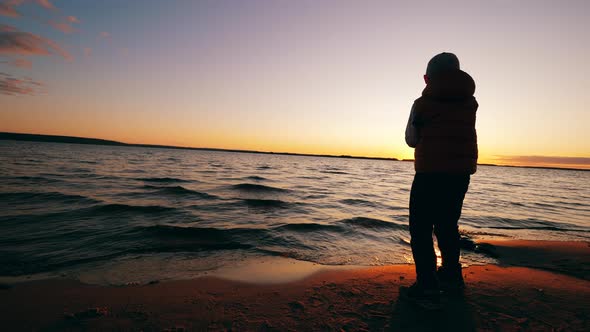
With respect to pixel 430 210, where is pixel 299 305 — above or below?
below

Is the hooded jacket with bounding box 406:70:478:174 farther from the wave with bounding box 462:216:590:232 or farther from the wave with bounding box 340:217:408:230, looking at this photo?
the wave with bounding box 462:216:590:232

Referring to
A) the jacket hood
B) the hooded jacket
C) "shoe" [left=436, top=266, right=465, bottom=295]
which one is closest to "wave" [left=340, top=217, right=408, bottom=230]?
"shoe" [left=436, top=266, right=465, bottom=295]

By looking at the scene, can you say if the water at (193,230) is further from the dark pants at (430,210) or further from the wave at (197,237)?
the dark pants at (430,210)

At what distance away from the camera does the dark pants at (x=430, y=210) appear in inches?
120

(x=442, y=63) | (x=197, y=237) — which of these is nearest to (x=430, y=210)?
(x=442, y=63)

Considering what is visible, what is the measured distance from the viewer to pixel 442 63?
3.01 metres

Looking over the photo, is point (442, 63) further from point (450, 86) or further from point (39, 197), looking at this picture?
point (39, 197)

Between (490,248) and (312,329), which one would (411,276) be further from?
(490,248)

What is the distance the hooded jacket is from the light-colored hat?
0.10 m

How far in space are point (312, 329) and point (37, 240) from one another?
20.8 feet

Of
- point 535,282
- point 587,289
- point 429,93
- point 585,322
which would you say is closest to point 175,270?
point 429,93

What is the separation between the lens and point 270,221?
26.8ft

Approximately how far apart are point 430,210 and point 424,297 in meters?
1.00

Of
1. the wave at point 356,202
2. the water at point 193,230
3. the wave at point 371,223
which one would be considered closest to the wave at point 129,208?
the water at point 193,230
